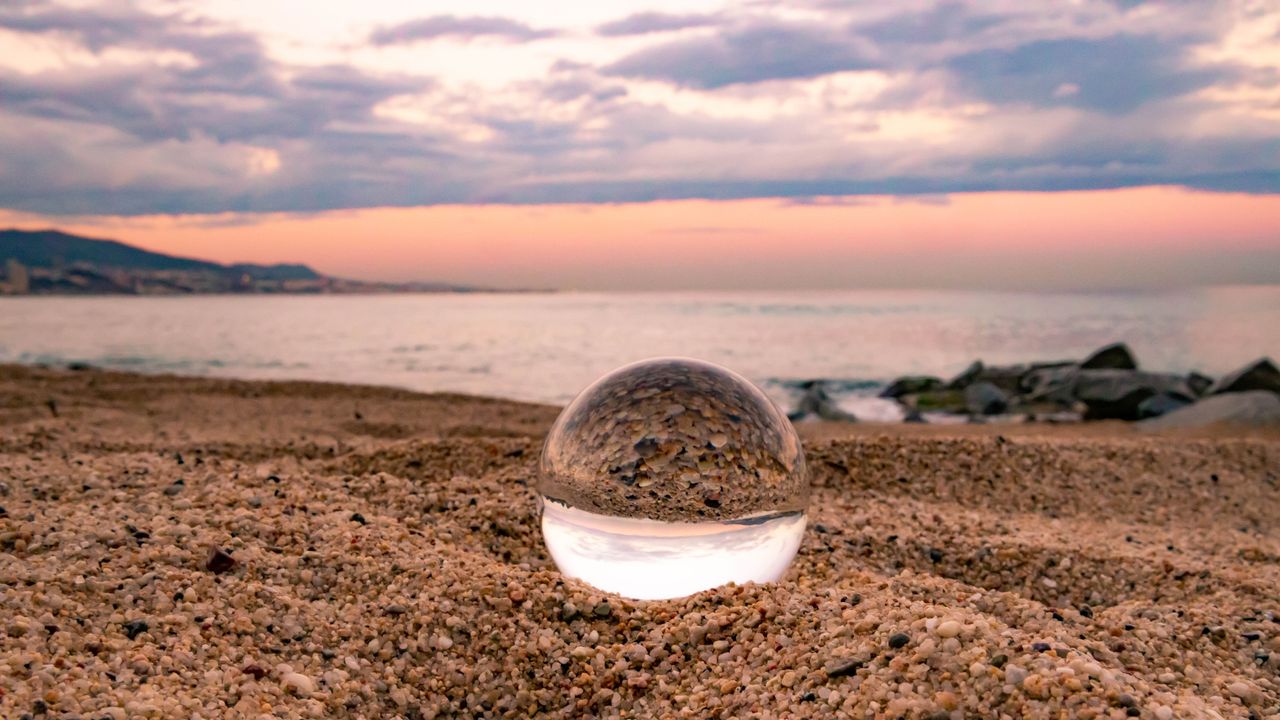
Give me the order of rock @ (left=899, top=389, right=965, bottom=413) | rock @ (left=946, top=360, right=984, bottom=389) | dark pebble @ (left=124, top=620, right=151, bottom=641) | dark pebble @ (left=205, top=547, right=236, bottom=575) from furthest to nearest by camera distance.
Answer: rock @ (left=946, top=360, right=984, bottom=389) → rock @ (left=899, top=389, right=965, bottom=413) → dark pebble @ (left=205, top=547, right=236, bottom=575) → dark pebble @ (left=124, top=620, right=151, bottom=641)

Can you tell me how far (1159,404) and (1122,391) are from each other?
47.3 inches

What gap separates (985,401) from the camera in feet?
56.7

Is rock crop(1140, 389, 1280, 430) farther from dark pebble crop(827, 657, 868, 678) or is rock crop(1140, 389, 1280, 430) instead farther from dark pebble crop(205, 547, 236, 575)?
dark pebble crop(205, 547, 236, 575)

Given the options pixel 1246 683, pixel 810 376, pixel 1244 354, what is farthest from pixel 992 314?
pixel 1246 683

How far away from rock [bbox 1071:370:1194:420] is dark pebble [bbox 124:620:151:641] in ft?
54.0

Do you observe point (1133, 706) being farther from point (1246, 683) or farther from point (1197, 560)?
point (1197, 560)

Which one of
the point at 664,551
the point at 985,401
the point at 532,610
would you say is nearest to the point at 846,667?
the point at 664,551

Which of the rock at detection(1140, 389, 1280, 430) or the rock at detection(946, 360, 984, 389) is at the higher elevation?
the rock at detection(1140, 389, 1280, 430)

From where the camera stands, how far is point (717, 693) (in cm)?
261

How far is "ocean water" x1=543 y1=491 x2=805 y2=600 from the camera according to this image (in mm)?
3045

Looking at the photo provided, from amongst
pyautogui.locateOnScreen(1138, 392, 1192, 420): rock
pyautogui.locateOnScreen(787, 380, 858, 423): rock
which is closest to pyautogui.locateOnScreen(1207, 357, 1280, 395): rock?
pyautogui.locateOnScreen(1138, 392, 1192, 420): rock

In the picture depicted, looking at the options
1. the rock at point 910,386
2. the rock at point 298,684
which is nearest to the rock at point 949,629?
the rock at point 298,684

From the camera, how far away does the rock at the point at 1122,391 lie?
51.4ft

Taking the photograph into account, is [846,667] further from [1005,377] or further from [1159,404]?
[1005,377]
